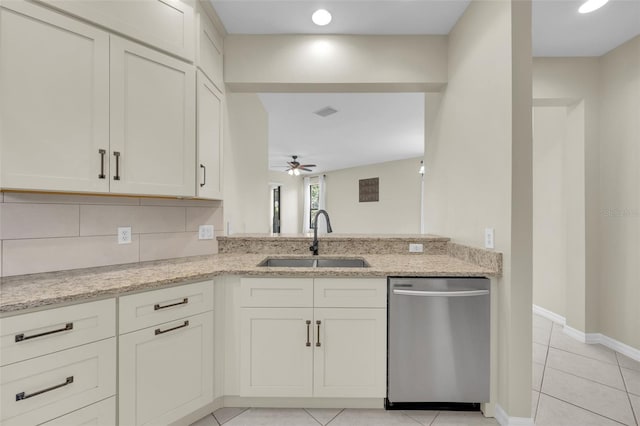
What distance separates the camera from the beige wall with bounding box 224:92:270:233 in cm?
231

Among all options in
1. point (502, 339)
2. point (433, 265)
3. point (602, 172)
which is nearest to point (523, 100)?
point (433, 265)

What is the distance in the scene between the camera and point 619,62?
233 cm

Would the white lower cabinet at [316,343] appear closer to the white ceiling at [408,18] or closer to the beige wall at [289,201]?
the white ceiling at [408,18]

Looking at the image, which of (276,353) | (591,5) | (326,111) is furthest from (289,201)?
(591,5)

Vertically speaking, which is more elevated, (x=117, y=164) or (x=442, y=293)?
(x=117, y=164)

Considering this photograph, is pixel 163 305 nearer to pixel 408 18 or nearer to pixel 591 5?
pixel 408 18

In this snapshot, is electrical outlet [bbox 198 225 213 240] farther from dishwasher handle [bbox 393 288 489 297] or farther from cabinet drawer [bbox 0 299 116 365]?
dishwasher handle [bbox 393 288 489 297]

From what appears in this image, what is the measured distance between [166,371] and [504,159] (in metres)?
2.14

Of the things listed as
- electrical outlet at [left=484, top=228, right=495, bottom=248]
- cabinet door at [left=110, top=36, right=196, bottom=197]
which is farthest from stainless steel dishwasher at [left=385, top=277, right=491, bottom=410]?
cabinet door at [left=110, top=36, right=196, bottom=197]

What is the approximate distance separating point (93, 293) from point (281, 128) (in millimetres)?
3801

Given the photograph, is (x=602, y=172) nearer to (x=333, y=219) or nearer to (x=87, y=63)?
(x=87, y=63)

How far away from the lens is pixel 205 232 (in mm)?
2086

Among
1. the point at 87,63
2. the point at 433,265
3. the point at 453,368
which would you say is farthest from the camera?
the point at 433,265

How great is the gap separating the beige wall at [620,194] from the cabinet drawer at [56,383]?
3.74m
